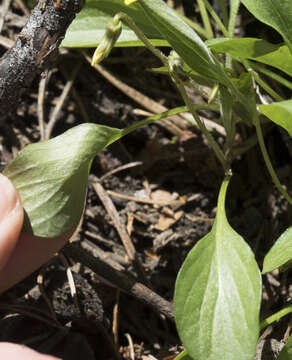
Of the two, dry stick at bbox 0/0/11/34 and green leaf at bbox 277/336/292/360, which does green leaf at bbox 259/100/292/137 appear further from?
dry stick at bbox 0/0/11/34

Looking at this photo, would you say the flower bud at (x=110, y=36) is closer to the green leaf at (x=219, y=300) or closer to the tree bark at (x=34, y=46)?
the tree bark at (x=34, y=46)

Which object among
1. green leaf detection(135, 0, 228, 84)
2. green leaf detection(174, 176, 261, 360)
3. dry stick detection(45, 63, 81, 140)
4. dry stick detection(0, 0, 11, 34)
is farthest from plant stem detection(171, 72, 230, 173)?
dry stick detection(0, 0, 11, 34)

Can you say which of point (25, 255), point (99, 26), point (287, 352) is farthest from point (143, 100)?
point (287, 352)

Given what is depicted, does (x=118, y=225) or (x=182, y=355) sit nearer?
(x=182, y=355)

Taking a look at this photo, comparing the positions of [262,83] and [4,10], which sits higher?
[4,10]

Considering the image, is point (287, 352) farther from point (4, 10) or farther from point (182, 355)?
point (4, 10)
